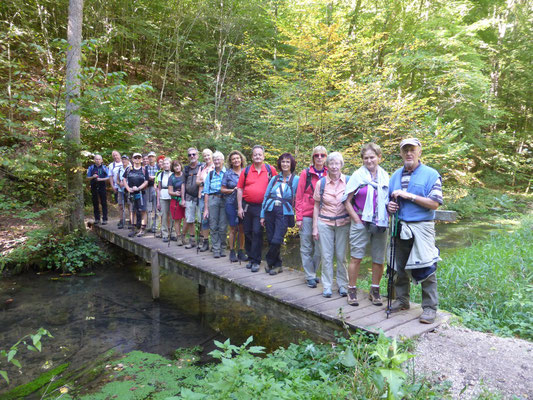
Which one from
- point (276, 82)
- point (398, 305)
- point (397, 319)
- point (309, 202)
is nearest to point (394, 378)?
point (397, 319)

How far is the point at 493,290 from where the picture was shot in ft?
16.6

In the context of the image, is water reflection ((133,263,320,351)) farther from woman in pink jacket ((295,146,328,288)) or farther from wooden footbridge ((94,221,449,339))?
woman in pink jacket ((295,146,328,288))

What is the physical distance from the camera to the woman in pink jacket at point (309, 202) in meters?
4.88

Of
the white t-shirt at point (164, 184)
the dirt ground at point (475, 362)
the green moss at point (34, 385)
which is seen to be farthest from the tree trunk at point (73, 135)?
the dirt ground at point (475, 362)

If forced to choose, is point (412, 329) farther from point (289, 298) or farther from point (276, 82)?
point (276, 82)

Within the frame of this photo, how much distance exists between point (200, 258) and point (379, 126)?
240 inches

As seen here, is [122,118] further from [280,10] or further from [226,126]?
[280,10]

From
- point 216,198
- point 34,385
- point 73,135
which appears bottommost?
point 34,385

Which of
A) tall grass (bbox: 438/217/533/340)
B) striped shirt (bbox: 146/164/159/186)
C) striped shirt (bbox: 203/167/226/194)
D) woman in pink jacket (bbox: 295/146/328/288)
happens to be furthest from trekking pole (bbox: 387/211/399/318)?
striped shirt (bbox: 146/164/159/186)

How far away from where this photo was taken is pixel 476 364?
304cm

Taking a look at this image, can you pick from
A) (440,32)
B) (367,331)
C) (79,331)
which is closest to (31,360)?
(79,331)

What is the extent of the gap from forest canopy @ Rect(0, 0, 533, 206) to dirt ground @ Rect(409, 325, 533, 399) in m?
6.18

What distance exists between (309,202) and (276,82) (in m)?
5.44

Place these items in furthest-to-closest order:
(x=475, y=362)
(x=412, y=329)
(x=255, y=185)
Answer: (x=255, y=185) < (x=412, y=329) < (x=475, y=362)
